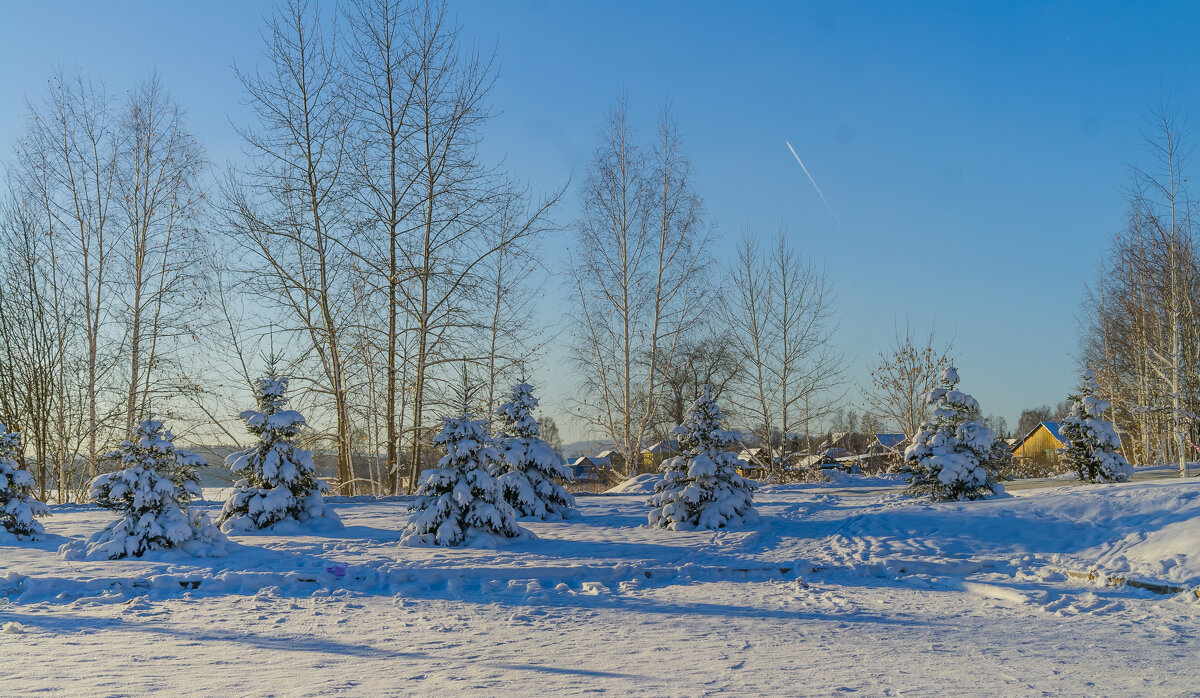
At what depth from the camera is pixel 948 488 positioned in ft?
40.4

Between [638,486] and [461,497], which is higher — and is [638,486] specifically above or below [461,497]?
below

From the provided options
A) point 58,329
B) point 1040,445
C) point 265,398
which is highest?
point 58,329

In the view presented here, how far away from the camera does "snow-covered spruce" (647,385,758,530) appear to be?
36.7ft

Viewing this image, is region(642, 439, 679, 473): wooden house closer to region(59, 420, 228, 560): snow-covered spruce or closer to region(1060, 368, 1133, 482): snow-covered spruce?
region(1060, 368, 1133, 482): snow-covered spruce

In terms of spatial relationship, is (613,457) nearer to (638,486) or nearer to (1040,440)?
(638,486)

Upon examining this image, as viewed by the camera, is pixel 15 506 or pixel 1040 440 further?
pixel 1040 440

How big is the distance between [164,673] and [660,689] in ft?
9.80

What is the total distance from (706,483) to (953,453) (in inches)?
177


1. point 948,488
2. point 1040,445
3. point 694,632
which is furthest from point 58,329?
point 1040,445

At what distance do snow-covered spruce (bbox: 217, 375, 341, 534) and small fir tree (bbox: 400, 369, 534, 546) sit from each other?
228 cm

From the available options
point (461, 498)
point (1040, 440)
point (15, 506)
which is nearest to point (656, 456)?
point (461, 498)

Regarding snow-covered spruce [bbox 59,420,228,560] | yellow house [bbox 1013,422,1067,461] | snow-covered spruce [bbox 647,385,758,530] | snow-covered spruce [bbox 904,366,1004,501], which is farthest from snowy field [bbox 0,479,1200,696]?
yellow house [bbox 1013,422,1067,461]

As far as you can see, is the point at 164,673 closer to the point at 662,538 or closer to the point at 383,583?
the point at 383,583

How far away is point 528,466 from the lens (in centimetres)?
1302
